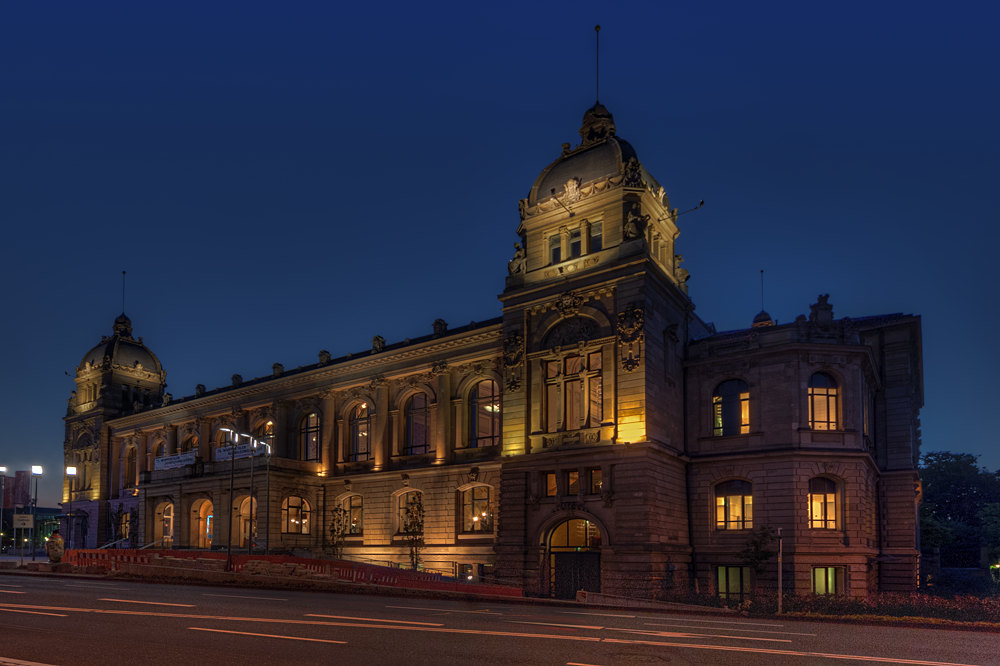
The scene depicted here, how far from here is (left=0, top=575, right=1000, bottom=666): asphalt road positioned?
15.8m

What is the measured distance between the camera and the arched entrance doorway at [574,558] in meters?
42.0

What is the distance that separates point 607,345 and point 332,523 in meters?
26.5

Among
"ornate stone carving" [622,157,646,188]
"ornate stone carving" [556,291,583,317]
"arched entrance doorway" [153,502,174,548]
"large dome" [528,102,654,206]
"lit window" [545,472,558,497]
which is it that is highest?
"large dome" [528,102,654,206]

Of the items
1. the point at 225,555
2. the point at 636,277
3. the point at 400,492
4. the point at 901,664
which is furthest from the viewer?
the point at 400,492

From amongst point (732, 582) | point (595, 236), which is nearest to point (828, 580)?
point (732, 582)

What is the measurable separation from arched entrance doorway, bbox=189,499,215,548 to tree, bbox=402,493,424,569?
17998 mm

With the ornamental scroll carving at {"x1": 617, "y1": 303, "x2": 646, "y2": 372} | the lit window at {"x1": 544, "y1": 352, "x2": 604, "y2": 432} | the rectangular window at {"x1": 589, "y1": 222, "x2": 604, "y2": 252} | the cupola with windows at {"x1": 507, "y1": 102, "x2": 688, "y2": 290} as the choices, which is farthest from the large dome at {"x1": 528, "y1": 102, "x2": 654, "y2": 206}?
the lit window at {"x1": 544, "y1": 352, "x2": 604, "y2": 432}

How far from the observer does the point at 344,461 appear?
6059 cm

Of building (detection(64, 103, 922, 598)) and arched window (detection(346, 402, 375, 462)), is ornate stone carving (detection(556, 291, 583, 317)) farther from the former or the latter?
arched window (detection(346, 402, 375, 462))

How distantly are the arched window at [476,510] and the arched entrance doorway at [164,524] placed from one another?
2699 centimetres

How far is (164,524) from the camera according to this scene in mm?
68500

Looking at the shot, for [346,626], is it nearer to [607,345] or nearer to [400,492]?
[607,345]

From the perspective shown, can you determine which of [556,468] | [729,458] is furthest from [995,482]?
[556,468]

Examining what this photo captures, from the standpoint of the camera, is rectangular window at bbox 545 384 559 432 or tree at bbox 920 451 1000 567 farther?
tree at bbox 920 451 1000 567
